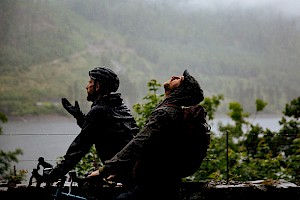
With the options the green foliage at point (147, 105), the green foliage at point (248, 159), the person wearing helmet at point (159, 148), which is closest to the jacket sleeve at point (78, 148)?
the person wearing helmet at point (159, 148)

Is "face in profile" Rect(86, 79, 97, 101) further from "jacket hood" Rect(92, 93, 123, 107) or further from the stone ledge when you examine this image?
the stone ledge

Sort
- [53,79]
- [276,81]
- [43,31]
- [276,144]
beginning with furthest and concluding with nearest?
[43,31], [276,81], [53,79], [276,144]

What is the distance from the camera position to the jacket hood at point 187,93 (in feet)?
5.93

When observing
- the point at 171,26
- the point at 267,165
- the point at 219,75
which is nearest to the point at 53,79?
the point at 219,75

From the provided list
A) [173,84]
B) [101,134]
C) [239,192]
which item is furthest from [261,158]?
[173,84]

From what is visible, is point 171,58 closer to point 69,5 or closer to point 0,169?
point 69,5

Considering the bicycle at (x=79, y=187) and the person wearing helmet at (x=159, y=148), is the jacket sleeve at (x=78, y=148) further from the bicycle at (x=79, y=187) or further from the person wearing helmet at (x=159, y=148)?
the person wearing helmet at (x=159, y=148)

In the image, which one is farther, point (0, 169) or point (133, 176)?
point (0, 169)

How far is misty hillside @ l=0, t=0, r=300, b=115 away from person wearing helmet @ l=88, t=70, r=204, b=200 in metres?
52.4

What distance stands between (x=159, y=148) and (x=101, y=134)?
0.47 meters

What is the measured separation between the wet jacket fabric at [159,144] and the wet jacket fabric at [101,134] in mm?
315

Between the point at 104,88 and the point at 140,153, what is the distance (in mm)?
589

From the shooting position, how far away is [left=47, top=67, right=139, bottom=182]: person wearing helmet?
81.2 inches

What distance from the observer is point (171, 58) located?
96688 millimetres
